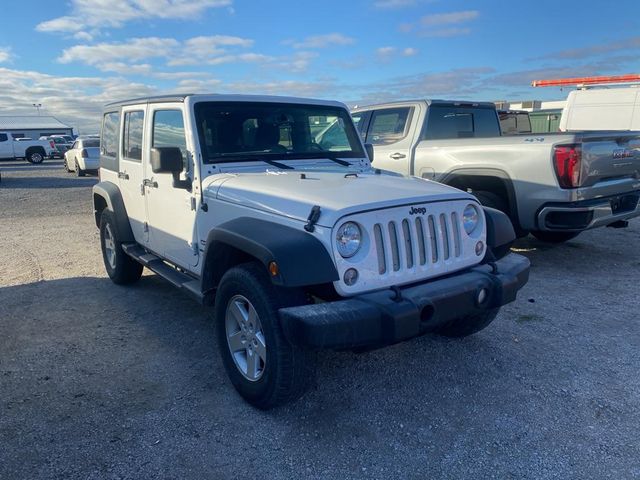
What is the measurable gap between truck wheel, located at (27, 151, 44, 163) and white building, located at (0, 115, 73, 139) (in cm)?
2951

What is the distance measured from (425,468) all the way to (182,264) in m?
2.57

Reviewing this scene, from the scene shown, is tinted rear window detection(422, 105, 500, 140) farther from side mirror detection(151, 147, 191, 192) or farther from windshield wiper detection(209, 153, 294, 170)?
side mirror detection(151, 147, 191, 192)

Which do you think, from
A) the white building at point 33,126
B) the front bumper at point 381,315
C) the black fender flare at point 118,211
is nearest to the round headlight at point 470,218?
the front bumper at point 381,315

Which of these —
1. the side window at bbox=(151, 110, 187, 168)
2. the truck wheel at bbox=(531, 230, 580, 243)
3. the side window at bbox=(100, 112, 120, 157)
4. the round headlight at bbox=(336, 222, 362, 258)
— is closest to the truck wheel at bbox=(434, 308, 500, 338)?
the round headlight at bbox=(336, 222, 362, 258)

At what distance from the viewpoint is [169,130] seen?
4395 mm

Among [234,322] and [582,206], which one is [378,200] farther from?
[582,206]

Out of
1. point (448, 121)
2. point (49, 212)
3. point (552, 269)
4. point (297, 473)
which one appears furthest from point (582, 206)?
point (49, 212)

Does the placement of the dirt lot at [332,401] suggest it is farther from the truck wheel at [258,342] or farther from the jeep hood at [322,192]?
the jeep hood at [322,192]

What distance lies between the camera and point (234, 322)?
3350mm

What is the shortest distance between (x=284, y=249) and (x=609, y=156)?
459 cm

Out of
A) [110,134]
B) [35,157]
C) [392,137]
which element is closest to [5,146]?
[35,157]

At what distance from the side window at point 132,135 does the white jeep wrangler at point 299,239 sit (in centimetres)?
21

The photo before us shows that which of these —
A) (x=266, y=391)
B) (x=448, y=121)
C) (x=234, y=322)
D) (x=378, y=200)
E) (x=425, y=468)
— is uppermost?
(x=448, y=121)

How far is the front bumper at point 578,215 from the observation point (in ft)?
18.0
